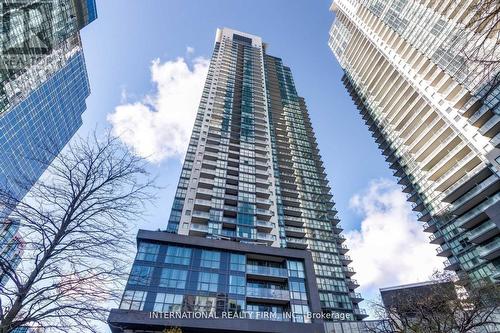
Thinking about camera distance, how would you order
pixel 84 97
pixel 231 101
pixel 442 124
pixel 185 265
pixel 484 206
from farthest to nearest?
pixel 84 97, pixel 231 101, pixel 442 124, pixel 484 206, pixel 185 265

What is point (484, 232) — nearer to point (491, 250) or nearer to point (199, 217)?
point (491, 250)

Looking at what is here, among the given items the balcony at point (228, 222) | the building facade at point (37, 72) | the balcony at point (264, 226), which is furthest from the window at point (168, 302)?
the building facade at point (37, 72)

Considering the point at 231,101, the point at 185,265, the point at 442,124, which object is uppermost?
the point at 231,101

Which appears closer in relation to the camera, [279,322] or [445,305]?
[445,305]

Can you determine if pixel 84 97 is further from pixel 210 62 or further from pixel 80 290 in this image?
pixel 80 290

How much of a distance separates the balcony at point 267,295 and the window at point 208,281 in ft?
13.3

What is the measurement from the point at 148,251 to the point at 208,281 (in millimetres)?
7977

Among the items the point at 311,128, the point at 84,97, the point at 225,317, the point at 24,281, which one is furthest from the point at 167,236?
the point at 84,97

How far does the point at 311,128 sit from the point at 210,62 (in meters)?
38.0

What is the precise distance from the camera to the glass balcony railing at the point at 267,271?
1235 inches

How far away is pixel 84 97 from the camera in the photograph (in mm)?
104688

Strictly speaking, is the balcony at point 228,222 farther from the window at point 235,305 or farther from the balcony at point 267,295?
the window at point 235,305

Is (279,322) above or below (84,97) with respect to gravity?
below

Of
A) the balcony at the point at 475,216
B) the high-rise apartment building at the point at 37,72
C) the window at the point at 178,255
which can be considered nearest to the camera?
the window at the point at 178,255
